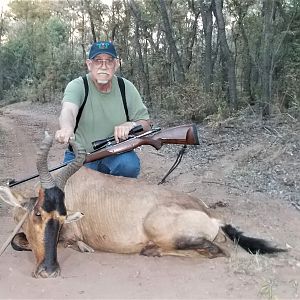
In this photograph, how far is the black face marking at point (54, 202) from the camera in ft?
14.4

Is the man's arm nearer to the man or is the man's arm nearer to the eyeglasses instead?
the man

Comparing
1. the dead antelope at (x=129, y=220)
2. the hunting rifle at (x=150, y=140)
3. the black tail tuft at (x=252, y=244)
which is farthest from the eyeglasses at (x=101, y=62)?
the black tail tuft at (x=252, y=244)

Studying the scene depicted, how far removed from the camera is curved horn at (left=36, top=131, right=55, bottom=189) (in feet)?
14.2

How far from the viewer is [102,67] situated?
227 inches

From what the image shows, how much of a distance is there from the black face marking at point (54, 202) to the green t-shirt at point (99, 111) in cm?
158

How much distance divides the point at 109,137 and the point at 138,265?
1.79 metres

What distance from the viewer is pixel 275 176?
7863 mm

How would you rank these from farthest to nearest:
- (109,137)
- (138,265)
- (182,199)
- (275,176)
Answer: (275,176)
(109,137)
(182,199)
(138,265)

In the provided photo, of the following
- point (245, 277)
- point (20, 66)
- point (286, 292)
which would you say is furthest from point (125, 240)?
point (20, 66)

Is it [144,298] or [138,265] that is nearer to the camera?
[144,298]

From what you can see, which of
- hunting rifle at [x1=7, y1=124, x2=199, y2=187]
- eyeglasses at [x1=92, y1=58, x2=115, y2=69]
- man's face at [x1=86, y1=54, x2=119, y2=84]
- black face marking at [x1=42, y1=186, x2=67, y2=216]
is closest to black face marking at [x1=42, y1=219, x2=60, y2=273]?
black face marking at [x1=42, y1=186, x2=67, y2=216]

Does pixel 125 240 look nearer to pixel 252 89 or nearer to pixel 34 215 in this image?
pixel 34 215

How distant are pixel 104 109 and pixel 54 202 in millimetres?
1837

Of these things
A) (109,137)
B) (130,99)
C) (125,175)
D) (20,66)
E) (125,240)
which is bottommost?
(125,240)
